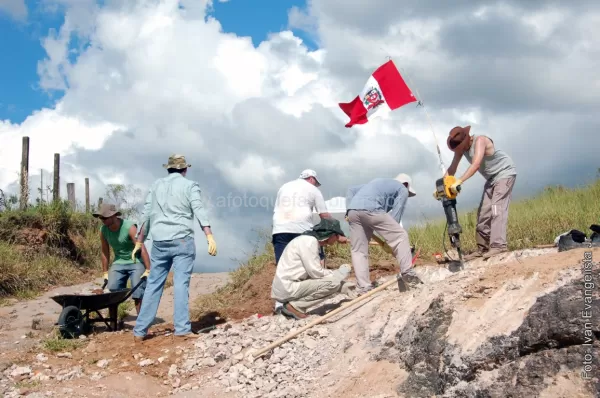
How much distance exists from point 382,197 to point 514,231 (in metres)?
2.75

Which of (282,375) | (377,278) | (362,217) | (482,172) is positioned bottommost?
(282,375)

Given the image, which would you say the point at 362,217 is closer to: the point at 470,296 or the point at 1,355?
the point at 470,296

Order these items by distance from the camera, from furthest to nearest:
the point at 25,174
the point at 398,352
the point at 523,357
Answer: the point at 25,174
the point at 398,352
the point at 523,357

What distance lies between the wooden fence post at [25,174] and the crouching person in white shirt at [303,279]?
9080 millimetres

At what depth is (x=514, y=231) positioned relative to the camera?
27.0 feet

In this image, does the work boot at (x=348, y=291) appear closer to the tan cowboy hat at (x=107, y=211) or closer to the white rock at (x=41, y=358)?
the tan cowboy hat at (x=107, y=211)

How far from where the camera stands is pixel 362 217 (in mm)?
6391

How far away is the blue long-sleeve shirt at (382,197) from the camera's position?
6406 millimetres

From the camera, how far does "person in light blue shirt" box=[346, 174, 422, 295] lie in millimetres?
6320

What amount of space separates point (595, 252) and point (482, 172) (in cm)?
219

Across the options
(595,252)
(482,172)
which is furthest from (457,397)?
(482,172)

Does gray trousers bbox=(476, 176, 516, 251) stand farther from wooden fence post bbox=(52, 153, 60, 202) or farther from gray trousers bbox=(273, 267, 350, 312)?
wooden fence post bbox=(52, 153, 60, 202)

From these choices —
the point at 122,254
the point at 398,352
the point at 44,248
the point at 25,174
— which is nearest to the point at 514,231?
the point at 398,352

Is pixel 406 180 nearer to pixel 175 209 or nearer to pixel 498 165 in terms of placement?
pixel 498 165
